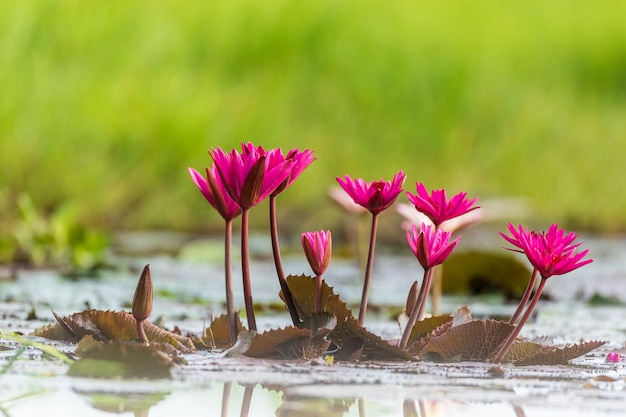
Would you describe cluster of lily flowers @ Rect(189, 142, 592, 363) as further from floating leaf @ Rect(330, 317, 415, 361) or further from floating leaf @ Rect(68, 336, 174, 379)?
floating leaf @ Rect(68, 336, 174, 379)

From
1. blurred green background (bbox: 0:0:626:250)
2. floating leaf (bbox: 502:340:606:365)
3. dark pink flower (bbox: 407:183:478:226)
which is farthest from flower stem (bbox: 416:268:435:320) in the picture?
blurred green background (bbox: 0:0:626:250)

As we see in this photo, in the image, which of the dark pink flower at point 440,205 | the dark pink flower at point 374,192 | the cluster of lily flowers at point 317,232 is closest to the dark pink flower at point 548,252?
the cluster of lily flowers at point 317,232

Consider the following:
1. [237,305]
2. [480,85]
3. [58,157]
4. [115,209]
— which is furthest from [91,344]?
[480,85]

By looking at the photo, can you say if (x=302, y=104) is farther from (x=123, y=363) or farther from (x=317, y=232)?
(x=123, y=363)

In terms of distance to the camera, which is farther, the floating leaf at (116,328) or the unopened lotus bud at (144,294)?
the floating leaf at (116,328)

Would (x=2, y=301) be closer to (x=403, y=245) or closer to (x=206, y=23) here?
(x=403, y=245)

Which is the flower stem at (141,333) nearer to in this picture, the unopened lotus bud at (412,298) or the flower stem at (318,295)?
the flower stem at (318,295)
